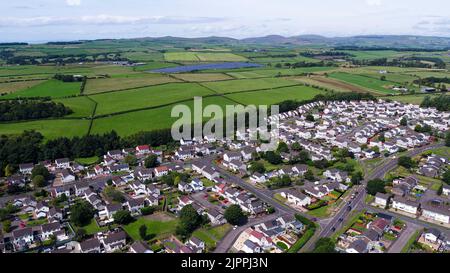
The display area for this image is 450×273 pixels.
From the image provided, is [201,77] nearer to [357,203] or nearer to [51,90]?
[51,90]

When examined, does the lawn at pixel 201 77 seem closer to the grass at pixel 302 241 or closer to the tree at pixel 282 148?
the tree at pixel 282 148

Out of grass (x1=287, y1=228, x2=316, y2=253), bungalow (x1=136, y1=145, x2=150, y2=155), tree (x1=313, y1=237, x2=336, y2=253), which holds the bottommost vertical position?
grass (x1=287, y1=228, x2=316, y2=253)

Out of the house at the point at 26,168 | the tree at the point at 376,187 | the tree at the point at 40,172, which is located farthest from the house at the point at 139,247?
the house at the point at 26,168

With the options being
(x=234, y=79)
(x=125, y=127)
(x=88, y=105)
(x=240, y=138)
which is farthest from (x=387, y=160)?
(x=234, y=79)

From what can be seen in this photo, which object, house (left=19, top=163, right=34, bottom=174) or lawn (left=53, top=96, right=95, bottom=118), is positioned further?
lawn (left=53, top=96, right=95, bottom=118)

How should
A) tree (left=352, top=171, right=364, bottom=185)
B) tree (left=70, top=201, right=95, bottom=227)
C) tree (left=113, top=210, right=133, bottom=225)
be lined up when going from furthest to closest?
tree (left=352, top=171, right=364, bottom=185) → tree (left=70, top=201, right=95, bottom=227) → tree (left=113, top=210, right=133, bottom=225)
